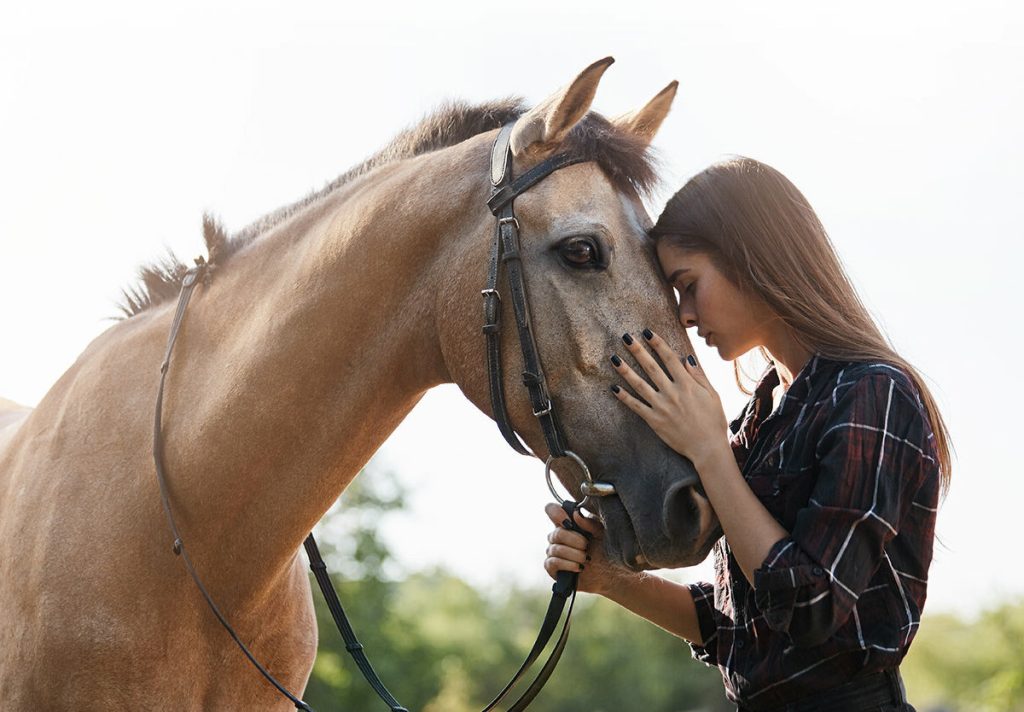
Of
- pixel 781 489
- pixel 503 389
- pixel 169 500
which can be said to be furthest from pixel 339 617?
pixel 781 489

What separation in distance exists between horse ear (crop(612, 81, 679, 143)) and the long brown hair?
411 millimetres

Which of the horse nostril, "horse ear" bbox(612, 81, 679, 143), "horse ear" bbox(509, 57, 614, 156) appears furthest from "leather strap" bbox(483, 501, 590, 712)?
"horse ear" bbox(612, 81, 679, 143)

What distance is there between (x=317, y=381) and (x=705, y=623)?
136 cm

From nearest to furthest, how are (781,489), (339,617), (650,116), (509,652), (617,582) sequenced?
(781,489) < (617,582) < (650,116) < (339,617) < (509,652)

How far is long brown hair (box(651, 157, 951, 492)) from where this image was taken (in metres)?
2.53

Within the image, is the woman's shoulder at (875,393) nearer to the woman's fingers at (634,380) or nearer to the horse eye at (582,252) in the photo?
the woman's fingers at (634,380)

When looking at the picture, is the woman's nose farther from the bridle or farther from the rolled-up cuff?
the rolled-up cuff

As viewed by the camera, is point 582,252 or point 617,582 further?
→ point 617,582

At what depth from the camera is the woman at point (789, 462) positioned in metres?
2.17

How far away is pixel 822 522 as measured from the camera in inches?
85.4

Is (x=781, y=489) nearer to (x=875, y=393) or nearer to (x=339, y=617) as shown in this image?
(x=875, y=393)

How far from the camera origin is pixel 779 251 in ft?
8.50

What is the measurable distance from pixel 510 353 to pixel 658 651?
4324cm

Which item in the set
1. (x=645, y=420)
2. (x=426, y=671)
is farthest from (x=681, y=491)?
(x=426, y=671)
